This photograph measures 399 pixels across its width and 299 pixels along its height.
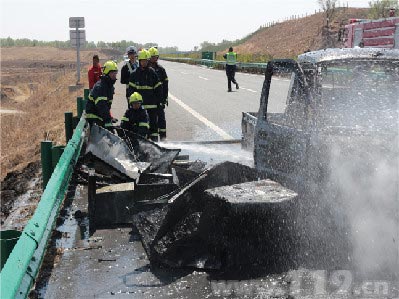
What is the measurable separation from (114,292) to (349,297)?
1837 millimetres

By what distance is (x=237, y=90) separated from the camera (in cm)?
2419

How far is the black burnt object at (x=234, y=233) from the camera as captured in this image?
4.96 m

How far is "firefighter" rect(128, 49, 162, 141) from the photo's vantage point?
10.1 metres

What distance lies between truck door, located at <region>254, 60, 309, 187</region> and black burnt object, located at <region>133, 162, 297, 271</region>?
32 centimetres

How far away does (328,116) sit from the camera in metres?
5.38

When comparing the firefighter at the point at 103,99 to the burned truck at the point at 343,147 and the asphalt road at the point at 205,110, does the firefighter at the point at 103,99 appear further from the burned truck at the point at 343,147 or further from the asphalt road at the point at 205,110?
the asphalt road at the point at 205,110

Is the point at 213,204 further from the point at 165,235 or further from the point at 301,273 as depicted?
the point at 301,273

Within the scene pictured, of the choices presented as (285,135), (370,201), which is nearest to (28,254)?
(370,201)

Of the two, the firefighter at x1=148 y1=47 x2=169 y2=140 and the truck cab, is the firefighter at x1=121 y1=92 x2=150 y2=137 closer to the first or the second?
the firefighter at x1=148 y1=47 x2=169 y2=140

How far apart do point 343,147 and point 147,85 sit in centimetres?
581

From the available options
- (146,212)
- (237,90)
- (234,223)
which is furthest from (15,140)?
(234,223)

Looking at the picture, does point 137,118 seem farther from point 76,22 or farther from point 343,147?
point 76,22

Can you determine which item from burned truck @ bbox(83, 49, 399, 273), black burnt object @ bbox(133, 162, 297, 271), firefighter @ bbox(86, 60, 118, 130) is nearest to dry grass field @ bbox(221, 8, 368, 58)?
firefighter @ bbox(86, 60, 118, 130)

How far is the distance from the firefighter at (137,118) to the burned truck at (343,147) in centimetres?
317
